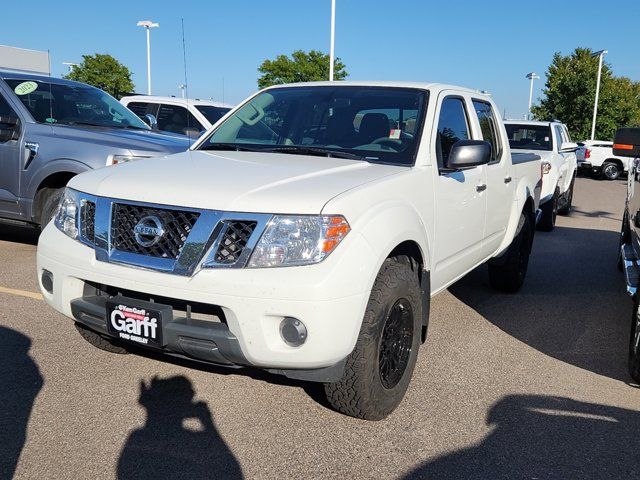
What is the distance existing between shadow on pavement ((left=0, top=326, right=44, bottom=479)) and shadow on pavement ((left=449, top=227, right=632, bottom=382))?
133 inches

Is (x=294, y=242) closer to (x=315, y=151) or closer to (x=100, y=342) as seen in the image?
(x=315, y=151)

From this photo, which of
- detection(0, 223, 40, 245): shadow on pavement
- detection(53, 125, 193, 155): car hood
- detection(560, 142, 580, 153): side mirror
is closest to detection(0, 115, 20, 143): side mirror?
detection(53, 125, 193, 155): car hood

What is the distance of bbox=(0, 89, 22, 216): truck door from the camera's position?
245 inches

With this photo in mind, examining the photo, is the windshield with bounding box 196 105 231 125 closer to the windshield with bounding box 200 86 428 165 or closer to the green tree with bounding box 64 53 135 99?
the windshield with bounding box 200 86 428 165

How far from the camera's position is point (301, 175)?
3.19 m

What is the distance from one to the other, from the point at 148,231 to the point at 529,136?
9.52m

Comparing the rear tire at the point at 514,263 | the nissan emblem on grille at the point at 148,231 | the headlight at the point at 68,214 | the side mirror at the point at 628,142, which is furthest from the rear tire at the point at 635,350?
the headlight at the point at 68,214

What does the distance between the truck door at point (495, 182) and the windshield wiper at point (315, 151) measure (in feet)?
4.73

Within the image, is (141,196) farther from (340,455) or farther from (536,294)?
(536,294)

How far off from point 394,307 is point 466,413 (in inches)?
30.5

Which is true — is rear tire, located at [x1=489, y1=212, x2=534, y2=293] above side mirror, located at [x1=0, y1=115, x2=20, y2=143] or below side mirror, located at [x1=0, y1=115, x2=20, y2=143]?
below

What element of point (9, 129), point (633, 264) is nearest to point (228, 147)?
point (633, 264)

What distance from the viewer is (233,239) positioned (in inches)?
109

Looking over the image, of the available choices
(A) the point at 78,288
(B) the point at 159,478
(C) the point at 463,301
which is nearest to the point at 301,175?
(A) the point at 78,288
